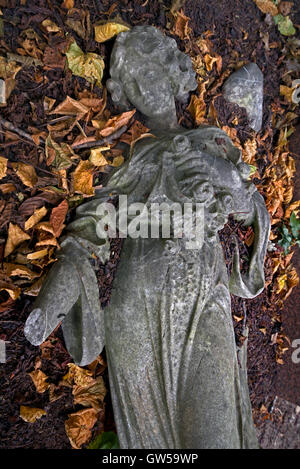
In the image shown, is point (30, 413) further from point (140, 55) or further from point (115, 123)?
point (140, 55)

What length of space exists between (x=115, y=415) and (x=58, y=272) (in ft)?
2.06

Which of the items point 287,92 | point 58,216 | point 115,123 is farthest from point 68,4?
point 287,92

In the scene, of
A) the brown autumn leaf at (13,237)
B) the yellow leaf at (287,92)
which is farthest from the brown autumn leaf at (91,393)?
the yellow leaf at (287,92)

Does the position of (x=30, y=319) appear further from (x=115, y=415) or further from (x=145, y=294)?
(x=115, y=415)

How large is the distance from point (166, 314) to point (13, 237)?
2.05ft

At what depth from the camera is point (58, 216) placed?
180 centimetres

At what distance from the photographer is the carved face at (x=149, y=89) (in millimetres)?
1954

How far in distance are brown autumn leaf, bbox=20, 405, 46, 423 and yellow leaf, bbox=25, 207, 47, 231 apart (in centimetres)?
67

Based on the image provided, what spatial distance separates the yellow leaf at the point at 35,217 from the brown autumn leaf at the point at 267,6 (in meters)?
1.76

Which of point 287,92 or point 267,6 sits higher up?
point 267,6

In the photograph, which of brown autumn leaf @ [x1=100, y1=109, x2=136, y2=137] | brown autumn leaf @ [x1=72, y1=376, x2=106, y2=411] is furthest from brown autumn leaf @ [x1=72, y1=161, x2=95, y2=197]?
brown autumn leaf @ [x1=72, y1=376, x2=106, y2=411]

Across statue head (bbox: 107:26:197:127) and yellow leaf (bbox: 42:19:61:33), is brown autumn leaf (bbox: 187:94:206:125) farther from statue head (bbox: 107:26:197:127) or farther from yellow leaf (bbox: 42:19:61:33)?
yellow leaf (bbox: 42:19:61:33)

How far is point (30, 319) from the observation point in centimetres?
158
